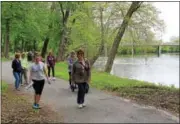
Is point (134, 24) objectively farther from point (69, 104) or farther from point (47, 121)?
point (47, 121)

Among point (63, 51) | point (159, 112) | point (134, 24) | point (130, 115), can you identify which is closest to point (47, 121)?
point (130, 115)

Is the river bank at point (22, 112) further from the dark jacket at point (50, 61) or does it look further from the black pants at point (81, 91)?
the dark jacket at point (50, 61)

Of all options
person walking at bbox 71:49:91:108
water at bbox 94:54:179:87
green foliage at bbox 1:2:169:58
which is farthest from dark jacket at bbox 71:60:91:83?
water at bbox 94:54:179:87

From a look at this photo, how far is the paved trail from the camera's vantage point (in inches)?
385

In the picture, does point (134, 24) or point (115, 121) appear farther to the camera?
point (134, 24)

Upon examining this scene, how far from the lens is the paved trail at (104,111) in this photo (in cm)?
977

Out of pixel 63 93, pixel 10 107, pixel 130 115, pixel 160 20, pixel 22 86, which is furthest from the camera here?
pixel 160 20

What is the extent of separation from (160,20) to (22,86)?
1181cm

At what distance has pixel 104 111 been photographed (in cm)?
1109

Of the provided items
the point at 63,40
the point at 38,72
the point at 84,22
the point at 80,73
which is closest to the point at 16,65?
the point at 38,72

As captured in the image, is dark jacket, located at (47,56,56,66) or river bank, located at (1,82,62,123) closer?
river bank, located at (1,82,62,123)

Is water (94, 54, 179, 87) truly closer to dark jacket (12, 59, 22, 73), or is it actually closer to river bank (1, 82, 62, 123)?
dark jacket (12, 59, 22, 73)

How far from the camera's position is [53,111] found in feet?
37.4

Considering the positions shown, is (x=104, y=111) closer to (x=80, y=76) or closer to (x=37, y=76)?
(x=80, y=76)
